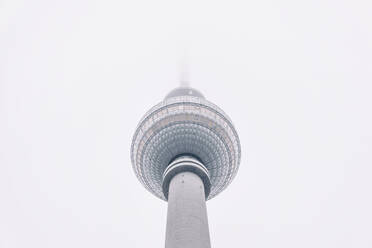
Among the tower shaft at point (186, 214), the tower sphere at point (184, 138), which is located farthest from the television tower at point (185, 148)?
the tower shaft at point (186, 214)

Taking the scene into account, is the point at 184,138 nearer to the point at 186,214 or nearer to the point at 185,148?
the point at 185,148

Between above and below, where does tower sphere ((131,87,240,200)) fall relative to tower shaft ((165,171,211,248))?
above

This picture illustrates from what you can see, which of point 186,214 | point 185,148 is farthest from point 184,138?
point 186,214

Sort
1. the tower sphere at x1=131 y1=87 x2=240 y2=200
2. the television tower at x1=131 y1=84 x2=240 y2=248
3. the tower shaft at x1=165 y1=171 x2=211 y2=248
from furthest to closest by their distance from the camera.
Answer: the tower sphere at x1=131 y1=87 x2=240 y2=200, the television tower at x1=131 y1=84 x2=240 y2=248, the tower shaft at x1=165 y1=171 x2=211 y2=248

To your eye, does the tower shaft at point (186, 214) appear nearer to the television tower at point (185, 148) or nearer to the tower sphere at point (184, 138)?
the television tower at point (185, 148)

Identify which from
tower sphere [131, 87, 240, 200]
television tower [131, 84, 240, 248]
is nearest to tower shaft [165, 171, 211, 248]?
television tower [131, 84, 240, 248]

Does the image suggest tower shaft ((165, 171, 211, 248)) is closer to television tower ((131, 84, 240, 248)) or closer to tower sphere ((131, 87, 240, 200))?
television tower ((131, 84, 240, 248))

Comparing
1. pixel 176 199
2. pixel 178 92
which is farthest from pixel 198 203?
pixel 178 92
